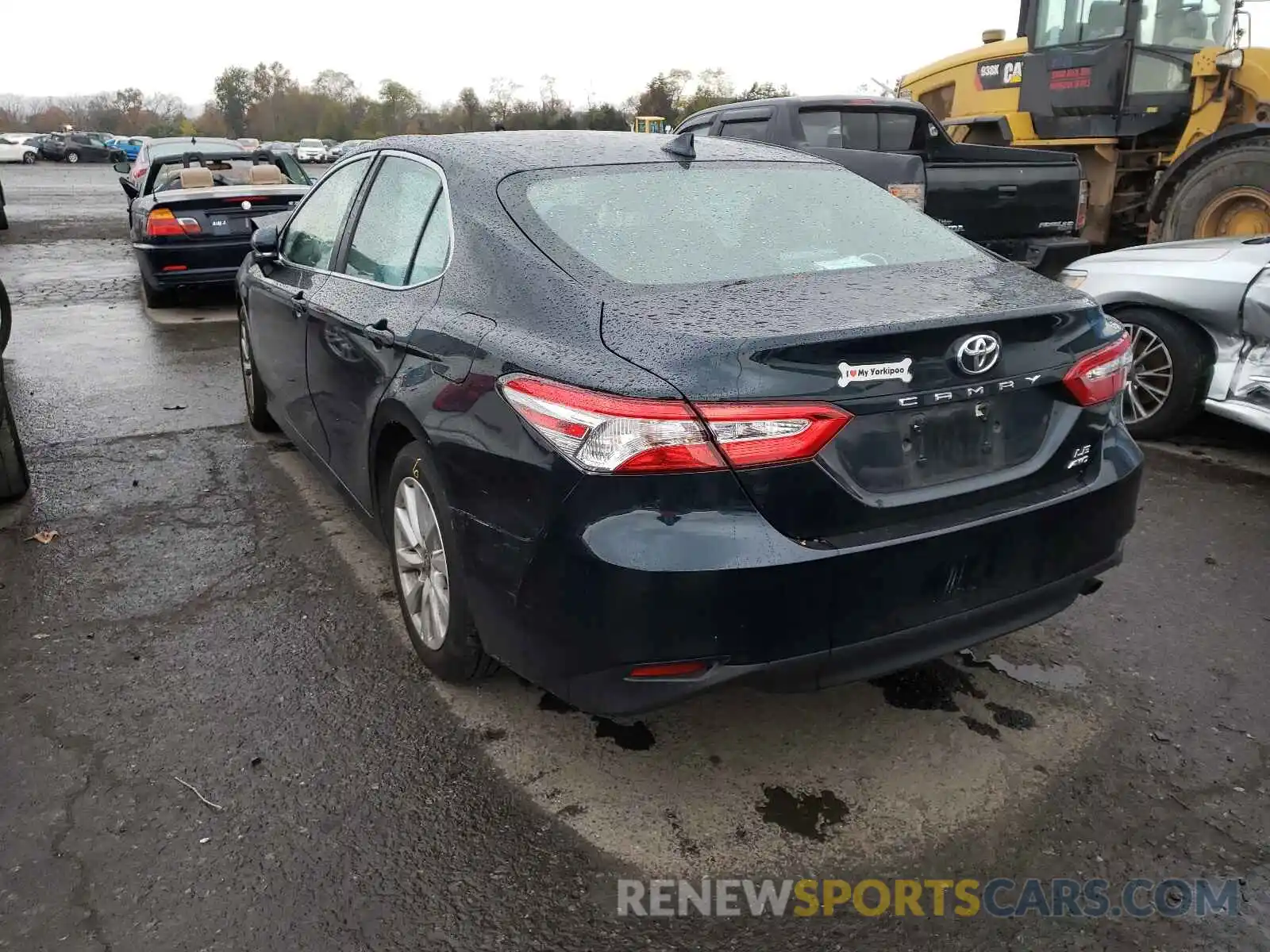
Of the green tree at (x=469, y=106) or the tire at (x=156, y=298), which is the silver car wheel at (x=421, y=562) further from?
the green tree at (x=469, y=106)

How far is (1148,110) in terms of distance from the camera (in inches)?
391

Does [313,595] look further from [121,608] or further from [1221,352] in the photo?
[1221,352]

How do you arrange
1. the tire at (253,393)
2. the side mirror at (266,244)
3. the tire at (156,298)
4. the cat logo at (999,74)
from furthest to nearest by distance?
1. the cat logo at (999,74)
2. the tire at (156,298)
3. the tire at (253,393)
4. the side mirror at (266,244)

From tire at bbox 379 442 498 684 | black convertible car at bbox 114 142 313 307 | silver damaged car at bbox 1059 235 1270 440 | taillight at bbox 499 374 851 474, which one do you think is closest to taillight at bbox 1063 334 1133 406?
taillight at bbox 499 374 851 474

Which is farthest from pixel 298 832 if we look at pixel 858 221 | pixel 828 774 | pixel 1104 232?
pixel 1104 232

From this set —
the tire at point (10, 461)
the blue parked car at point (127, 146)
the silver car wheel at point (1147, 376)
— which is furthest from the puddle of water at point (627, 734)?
the blue parked car at point (127, 146)

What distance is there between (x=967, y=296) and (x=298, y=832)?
2242 mm

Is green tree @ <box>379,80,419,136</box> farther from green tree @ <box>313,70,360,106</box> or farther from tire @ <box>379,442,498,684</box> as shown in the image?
tire @ <box>379,442,498,684</box>

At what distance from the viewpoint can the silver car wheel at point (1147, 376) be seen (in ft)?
18.1

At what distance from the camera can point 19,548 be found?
4.44 meters

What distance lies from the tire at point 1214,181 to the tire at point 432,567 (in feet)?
25.5

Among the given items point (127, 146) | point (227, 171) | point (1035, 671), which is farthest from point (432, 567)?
point (127, 146)

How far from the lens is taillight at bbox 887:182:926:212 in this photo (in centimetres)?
732

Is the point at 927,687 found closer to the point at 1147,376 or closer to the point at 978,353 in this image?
the point at 978,353
